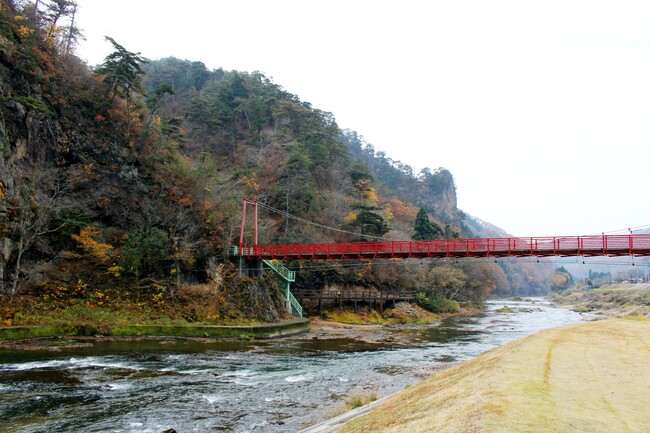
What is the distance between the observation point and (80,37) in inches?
1665

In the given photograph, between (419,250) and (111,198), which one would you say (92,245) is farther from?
(419,250)

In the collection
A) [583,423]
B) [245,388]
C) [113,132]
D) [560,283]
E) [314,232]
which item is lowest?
[560,283]

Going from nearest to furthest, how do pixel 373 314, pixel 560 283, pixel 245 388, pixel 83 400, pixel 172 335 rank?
pixel 83 400 → pixel 245 388 → pixel 172 335 → pixel 373 314 → pixel 560 283

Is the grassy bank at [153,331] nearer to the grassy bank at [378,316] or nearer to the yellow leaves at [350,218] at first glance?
the grassy bank at [378,316]

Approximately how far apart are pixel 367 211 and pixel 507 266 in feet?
→ 455

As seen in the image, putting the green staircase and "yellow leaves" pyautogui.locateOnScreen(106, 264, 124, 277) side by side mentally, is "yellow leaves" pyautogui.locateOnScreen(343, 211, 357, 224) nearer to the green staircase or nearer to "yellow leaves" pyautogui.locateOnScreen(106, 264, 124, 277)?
the green staircase

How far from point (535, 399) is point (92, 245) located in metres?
31.0

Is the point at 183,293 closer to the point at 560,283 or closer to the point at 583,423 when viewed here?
the point at 583,423

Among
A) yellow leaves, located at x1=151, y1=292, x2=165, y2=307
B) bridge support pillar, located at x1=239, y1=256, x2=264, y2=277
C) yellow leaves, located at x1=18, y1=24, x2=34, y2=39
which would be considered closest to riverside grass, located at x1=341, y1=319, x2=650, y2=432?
yellow leaves, located at x1=151, y1=292, x2=165, y2=307

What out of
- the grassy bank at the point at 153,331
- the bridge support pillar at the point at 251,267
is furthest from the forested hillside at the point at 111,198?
the grassy bank at the point at 153,331

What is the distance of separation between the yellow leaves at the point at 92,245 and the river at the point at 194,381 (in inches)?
327

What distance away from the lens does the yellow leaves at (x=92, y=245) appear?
31.3 m

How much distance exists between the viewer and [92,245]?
103ft

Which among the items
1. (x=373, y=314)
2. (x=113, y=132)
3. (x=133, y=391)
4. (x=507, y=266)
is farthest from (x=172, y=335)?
(x=507, y=266)
